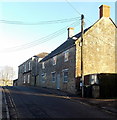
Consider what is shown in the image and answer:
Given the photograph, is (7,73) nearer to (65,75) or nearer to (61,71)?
(61,71)

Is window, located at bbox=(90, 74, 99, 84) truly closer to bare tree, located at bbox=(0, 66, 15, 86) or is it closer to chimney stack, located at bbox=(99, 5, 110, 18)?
chimney stack, located at bbox=(99, 5, 110, 18)

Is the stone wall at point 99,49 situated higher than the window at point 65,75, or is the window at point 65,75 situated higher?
the stone wall at point 99,49

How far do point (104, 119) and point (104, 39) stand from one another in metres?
18.2

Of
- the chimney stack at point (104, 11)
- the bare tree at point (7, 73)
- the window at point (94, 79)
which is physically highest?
the chimney stack at point (104, 11)

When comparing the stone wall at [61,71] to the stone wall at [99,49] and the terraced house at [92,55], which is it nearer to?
the terraced house at [92,55]

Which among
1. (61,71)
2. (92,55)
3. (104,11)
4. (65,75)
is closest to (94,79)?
(92,55)

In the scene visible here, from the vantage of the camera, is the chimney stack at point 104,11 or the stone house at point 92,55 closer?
the stone house at point 92,55

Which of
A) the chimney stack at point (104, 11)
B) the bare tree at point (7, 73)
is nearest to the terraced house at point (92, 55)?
the chimney stack at point (104, 11)

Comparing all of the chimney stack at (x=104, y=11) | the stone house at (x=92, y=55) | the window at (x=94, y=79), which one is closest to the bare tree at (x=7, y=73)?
the stone house at (x=92, y=55)

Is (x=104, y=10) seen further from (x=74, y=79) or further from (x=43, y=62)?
(x=43, y=62)

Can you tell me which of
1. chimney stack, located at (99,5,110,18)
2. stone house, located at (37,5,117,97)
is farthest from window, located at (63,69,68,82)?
chimney stack, located at (99,5,110,18)

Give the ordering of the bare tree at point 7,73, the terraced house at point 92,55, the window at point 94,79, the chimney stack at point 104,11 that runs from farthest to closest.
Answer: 1. the bare tree at point 7,73
2. the chimney stack at point 104,11
3. the terraced house at point 92,55
4. the window at point 94,79

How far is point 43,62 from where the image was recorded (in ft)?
128

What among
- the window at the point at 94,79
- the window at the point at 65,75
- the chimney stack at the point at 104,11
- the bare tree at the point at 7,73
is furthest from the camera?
the bare tree at the point at 7,73
